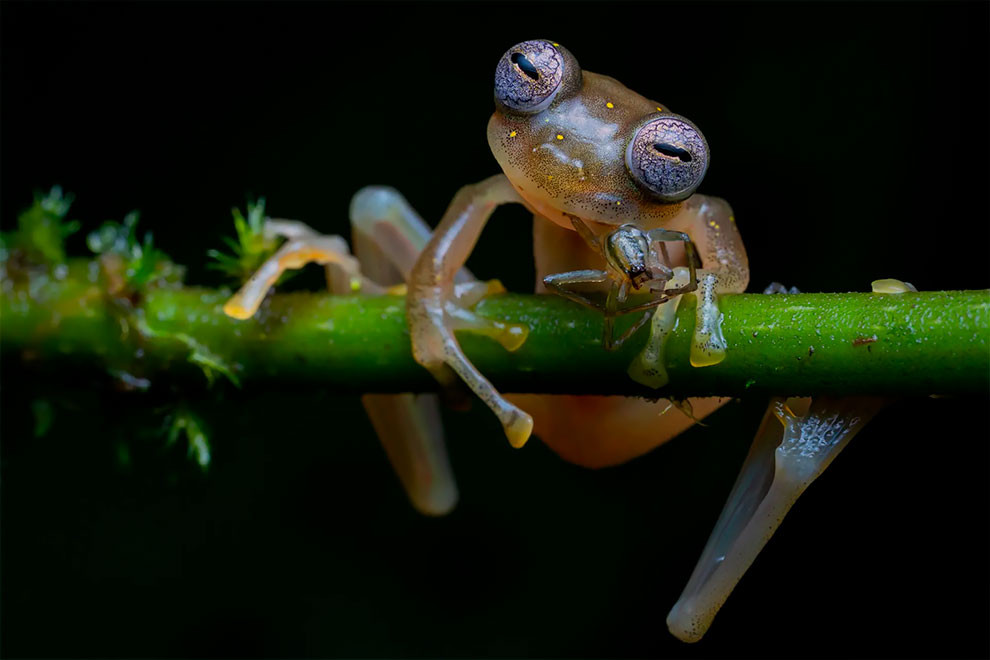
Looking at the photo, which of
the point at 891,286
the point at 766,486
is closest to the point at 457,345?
the point at 766,486

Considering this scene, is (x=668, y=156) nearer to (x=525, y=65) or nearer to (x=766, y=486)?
(x=525, y=65)

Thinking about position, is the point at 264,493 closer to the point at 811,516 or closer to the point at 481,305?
the point at 811,516

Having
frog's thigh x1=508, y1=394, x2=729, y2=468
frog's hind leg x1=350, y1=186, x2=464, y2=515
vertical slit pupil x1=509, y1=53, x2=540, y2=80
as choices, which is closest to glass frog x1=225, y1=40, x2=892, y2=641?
vertical slit pupil x1=509, y1=53, x2=540, y2=80

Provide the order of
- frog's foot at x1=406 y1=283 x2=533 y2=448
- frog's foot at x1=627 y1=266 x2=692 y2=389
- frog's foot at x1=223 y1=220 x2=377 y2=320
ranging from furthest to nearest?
frog's foot at x1=223 y1=220 x2=377 y2=320 < frog's foot at x1=406 y1=283 x2=533 y2=448 < frog's foot at x1=627 y1=266 x2=692 y2=389

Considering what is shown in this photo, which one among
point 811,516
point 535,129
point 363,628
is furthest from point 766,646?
point 535,129

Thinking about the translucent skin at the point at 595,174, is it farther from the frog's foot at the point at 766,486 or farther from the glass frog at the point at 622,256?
the frog's foot at the point at 766,486

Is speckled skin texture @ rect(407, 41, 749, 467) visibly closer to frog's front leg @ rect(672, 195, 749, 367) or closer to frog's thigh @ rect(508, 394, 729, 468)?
frog's front leg @ rect(672, 195, 749, 367)

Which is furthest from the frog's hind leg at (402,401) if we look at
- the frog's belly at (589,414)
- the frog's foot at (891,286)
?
the frog's foot at (891,286)
